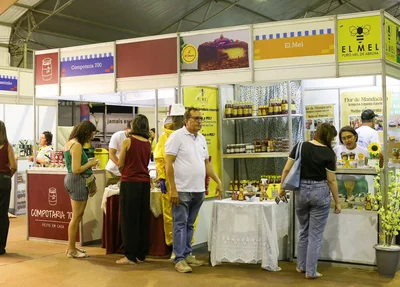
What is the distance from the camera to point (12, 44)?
40.4ft

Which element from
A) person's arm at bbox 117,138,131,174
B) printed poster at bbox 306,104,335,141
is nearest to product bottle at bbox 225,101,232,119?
printed poster at bbox 306,104,335,141

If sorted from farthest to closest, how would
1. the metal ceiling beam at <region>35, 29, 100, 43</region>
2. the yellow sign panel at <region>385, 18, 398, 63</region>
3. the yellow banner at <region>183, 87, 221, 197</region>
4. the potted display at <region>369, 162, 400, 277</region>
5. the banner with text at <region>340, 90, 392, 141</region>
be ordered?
1. the metal ceiling beam at <region>35, 29, 100, 43</region>
2. the banner with text at <region>340, 90, 392, 141</region>
3. the yellow banner at <region>183, 87, 221, 197</region>
4. the yellow sign panel at <region>385, 18, 398, 63</region>
5. the potted display at <region>369, 162, 400, 277</region>

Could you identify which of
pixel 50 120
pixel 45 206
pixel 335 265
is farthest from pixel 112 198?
pixel 50 120

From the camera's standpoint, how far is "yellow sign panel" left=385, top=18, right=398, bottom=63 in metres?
4.98

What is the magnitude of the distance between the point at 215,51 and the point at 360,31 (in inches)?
62.3

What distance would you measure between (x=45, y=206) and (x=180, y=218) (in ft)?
7.96

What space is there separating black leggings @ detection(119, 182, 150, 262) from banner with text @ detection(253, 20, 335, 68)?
1836mm

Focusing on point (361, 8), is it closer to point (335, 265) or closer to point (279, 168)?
point (279, 168)

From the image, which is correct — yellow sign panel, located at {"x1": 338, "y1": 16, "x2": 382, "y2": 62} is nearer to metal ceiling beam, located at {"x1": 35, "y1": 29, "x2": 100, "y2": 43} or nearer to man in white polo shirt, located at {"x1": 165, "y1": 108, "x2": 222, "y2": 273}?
man in white polo shirt, located at {"x1": 165, "y1": 108, "x2": 222, "y2": 273}

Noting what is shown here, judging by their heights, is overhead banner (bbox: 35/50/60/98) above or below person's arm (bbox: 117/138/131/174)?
above

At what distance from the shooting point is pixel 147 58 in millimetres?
6074

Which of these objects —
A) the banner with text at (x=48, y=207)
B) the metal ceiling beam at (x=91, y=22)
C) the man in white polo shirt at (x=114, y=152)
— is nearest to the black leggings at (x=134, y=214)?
the man in white polo shirt at (x=114, y=152)

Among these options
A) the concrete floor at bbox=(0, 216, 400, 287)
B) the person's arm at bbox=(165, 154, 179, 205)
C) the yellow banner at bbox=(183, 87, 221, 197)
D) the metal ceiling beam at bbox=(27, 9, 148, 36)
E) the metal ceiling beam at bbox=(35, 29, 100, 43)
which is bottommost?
the concrete floor at bbox=(0, 216, 400, 287)

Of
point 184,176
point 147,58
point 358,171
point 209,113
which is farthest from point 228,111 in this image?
point 358,171
